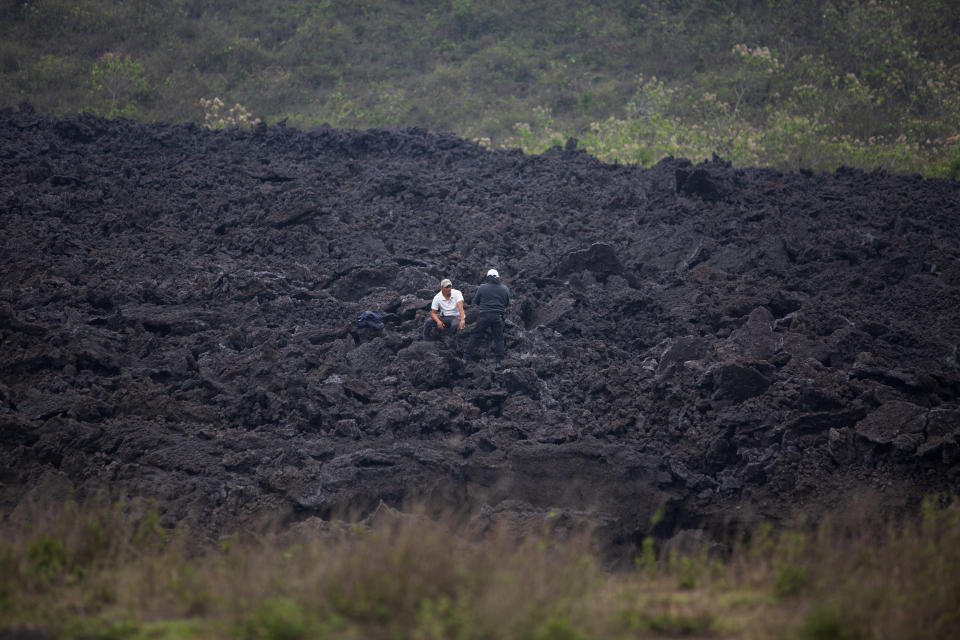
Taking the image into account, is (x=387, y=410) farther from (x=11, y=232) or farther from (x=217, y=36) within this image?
(x=217, y=36)

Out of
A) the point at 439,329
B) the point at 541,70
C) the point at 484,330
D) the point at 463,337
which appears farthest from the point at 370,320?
the point at 541,70

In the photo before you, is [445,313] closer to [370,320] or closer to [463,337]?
[463,337]

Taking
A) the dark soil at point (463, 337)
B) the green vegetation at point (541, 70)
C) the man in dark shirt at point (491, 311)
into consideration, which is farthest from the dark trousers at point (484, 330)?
the green vegetation at point (541, 70)

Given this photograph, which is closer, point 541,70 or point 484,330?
point 484,330

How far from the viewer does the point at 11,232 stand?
16.4 metres

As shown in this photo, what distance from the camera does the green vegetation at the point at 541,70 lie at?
2853cm

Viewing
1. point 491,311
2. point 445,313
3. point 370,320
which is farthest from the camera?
point 370,320

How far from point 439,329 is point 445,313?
0.31 meters

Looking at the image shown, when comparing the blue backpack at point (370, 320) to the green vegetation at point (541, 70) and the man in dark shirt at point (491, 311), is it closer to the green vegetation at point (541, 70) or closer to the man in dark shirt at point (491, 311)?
the man in dark shirt at point (491, 311)

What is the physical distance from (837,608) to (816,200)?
565 inches

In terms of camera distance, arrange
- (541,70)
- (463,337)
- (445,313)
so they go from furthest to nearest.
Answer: (541,70), (463,337), (445,313)

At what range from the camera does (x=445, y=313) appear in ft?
43.3

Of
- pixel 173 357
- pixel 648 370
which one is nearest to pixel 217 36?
pixel 173 357

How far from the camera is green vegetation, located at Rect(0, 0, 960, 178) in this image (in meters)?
28.5
